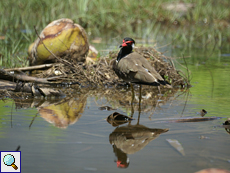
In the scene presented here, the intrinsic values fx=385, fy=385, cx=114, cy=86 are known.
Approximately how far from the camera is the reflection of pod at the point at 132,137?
320 cm

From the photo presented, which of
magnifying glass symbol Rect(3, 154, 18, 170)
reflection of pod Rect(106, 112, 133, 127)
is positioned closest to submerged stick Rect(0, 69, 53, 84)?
reflection of pod Rect(106, 112, 133, 127)

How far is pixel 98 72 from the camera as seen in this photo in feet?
19.4

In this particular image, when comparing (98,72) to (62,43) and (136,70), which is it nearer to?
(62,43)

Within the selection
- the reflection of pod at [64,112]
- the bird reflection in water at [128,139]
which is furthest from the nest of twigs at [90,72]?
the bird reflection in water at [128,139]

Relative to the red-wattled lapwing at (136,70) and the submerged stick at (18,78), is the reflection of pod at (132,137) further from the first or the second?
the submerged stick at (18,78)

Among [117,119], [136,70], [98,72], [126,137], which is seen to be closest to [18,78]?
[98,72]

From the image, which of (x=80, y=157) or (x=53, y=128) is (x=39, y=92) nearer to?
(x=53, y=128)

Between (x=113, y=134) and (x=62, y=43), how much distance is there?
118 inches

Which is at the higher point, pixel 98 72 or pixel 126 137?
pixel 126 137

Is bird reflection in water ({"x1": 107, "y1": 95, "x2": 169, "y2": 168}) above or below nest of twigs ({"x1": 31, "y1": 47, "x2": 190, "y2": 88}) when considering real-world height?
above

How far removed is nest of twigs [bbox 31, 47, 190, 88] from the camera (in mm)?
5844

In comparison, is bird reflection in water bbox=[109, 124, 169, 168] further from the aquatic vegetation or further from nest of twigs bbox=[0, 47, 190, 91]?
the aquatic vegetation

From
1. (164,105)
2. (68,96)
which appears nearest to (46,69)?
(68,96)

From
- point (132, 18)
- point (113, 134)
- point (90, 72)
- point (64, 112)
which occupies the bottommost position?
point (132, 18)
